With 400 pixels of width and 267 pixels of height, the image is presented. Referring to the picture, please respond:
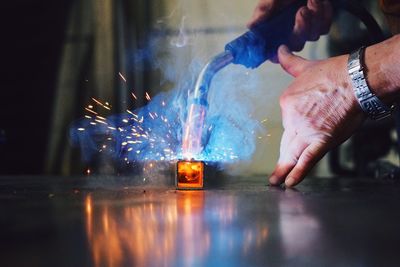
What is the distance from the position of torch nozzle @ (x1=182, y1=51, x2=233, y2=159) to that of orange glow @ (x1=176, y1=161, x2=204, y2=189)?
519mm

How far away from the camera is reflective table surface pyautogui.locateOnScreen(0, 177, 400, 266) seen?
0.65 meters

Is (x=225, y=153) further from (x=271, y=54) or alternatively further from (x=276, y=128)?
(x=271, y=54)

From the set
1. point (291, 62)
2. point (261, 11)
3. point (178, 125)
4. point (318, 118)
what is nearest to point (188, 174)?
point (318, 118)

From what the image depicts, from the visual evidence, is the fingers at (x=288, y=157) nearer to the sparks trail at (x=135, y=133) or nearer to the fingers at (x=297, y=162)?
the fingers at (x=297, y=162)

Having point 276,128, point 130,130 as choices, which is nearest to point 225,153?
point 276,128

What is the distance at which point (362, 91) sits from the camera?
165cm

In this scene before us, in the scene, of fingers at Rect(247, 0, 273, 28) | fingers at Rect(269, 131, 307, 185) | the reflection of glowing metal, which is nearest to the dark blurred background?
fingers at Rect(247, 0, 273, 28)

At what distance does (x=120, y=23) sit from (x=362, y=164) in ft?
5.32

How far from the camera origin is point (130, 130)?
239 cm

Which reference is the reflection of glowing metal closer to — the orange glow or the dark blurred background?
the orange glow

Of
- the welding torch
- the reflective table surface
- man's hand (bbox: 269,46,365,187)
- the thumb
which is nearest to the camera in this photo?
the reflective table surface

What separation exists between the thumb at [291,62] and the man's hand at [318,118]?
208 millimetres

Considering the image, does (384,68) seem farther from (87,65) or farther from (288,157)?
(87,65)

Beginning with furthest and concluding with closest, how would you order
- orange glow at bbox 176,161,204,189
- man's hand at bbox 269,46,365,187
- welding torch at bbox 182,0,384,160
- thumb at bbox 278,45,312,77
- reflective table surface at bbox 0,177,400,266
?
1. welding torch at bbox 182,0,384,160
2. thumb at bbox 278,45,312,77
3. man's hand at bbox 269,46,365,187
4. orange glow at bbox 176,161,204,189
5. reflective table surface at bbox 0,177,400,266
